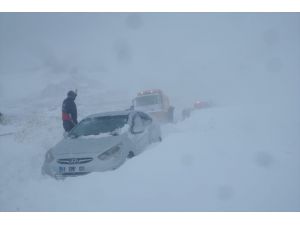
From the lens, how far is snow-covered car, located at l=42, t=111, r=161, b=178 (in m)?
6.48

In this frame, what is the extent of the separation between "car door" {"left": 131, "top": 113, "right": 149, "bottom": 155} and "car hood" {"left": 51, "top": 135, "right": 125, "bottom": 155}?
1.62 feet

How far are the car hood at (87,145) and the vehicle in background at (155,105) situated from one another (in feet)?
31.8

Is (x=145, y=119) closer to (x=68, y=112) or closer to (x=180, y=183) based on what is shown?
(x=68, y=112)

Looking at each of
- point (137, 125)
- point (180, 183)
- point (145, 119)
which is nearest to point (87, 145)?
point (137, 125)

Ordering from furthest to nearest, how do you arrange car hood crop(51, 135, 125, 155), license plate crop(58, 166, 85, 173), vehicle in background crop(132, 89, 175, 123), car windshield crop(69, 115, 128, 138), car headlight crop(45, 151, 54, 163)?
1. vehicle in background crop(132, 89, 175, 123)
2. car windshield crop(69, 115, 128, 138)
3. car headlight crop(45, 151, 54, 163)
4. car hood crop(51, 135, 125, 155)
5. license plate crop(58, 166, 85, 173)

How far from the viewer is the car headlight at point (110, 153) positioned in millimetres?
6532

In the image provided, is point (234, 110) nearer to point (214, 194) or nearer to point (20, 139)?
point (20, 139)

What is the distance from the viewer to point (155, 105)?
17.3 meters

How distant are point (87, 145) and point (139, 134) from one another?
146cm

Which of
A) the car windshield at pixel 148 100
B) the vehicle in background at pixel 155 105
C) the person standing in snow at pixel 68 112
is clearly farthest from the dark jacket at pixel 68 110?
the car windshield at pixel 148 100

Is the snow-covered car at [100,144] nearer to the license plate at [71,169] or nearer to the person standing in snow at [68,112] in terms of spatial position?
the license plate at [71,169]

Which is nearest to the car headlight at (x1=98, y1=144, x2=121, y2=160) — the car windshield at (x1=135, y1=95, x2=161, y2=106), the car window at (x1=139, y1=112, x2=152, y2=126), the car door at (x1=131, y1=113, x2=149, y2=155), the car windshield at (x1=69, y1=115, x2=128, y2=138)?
the car door at (x1=131, y1=113, x2=149, y2=155)

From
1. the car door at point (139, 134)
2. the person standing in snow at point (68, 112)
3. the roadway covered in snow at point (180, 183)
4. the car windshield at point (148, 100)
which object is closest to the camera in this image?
the roadway covered in snow at point (180, 183)

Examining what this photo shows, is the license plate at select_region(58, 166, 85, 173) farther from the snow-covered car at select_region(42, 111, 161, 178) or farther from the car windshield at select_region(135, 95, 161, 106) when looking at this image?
the car windshield at select_region(135, 95, 161, 106)
